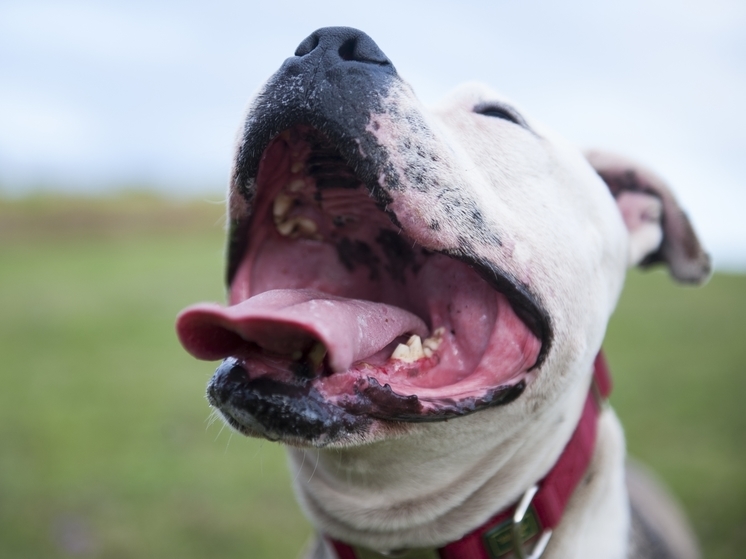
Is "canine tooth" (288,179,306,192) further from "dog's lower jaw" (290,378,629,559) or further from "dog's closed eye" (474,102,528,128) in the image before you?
"dog's lower jaw" (290,378,629,559)

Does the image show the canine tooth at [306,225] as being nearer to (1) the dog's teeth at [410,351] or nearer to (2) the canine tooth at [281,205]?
(2) the canine tooth at [281,205]

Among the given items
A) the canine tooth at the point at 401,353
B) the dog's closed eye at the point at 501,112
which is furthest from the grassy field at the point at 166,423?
the dog's closed eye at the point at 501,112

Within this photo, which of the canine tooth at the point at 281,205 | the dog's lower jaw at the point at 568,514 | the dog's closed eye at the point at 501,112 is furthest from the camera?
the dog's closed eye at the point at 501,112

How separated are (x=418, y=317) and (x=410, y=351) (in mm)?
273

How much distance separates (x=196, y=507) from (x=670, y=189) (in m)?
3.71

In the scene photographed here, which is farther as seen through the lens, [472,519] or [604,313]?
[604,313]

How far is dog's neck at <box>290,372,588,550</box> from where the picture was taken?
2.10m

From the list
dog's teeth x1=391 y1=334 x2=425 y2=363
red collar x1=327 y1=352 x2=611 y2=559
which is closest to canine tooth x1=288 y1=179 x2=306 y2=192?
dog's teeth x1=391 y1=334 x2=425 y2=363

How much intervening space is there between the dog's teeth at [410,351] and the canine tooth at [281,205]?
667 mm

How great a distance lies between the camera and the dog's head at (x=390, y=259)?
1.81 meters

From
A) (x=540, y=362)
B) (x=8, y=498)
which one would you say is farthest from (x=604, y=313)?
(x=8, y=498)

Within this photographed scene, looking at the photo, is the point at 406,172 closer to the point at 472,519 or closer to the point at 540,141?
the point at 540,141

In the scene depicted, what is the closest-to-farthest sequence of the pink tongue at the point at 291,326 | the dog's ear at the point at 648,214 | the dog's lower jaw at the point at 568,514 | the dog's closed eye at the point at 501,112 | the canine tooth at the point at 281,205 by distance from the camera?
the pink tongue at the point at 291,326 < the dog's lower jaw at the point at 568,514 < the canine tooth at the point at 281,205 < the dog's closed eye at the point at 501,112 < the dog's ear at the point at 648,214

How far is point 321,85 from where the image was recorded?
1905mm
